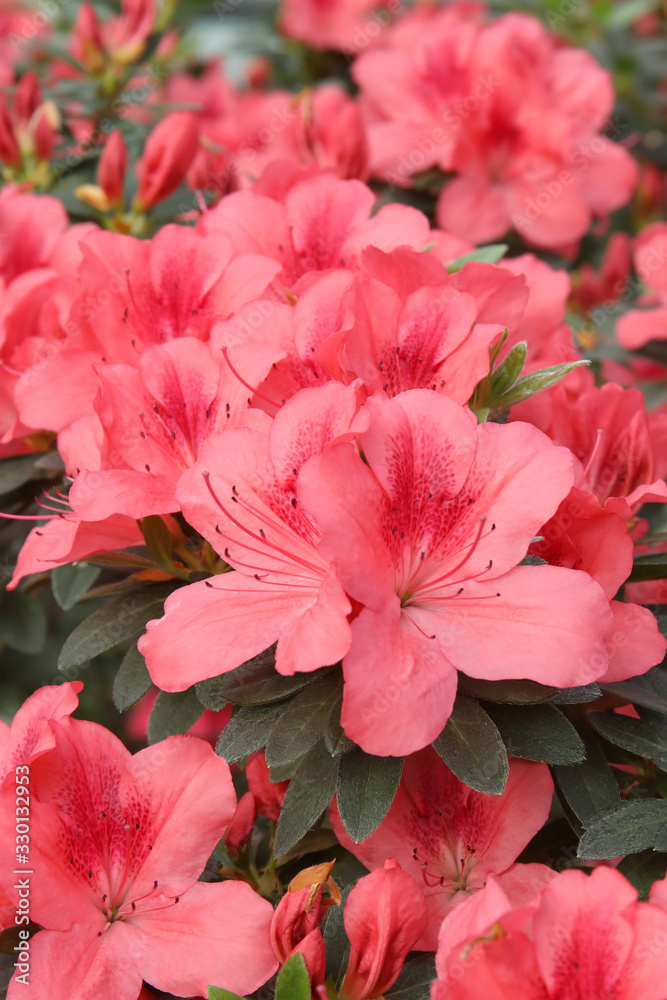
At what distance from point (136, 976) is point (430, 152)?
1.52 metres

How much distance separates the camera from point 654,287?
1.80 metres

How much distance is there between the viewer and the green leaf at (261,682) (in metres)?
0.92

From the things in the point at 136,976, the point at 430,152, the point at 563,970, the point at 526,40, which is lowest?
the point at 136,976

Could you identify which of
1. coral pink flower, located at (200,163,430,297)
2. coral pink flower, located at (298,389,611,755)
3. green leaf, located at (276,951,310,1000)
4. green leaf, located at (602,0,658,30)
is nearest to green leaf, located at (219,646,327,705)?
coral pink flower, located at (298,389,611,755)

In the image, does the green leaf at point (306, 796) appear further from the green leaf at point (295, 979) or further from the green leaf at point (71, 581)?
the green leaf at point (71, 581)

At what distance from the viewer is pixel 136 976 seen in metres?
0.89

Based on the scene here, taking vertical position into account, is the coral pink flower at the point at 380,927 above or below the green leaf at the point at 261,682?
below

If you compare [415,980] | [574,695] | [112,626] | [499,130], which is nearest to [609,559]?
[574,695]

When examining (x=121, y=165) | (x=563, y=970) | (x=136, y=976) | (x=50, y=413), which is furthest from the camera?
(x=121, y=165)

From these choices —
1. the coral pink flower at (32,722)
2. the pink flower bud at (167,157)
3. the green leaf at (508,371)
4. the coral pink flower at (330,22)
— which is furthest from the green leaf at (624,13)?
the coral pink flower at (32,722)

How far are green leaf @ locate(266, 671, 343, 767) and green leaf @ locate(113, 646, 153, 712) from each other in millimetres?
208

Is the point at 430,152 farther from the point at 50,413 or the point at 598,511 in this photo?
the point at 598,511

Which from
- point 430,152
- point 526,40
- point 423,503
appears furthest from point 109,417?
point 526,40

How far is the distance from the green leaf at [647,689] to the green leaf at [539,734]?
3.3 inches
